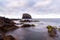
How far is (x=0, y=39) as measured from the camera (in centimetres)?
2284

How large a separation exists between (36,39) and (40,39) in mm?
1176

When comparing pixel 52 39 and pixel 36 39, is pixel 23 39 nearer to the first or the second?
pixel 36 39

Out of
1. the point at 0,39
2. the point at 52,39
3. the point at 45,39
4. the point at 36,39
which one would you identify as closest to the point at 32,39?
the point at 36,39

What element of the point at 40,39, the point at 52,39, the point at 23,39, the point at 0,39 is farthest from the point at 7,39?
the point at 52,39

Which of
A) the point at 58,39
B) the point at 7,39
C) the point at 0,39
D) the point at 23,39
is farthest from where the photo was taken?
the point at 58,39

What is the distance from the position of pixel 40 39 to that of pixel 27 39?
3.49 meters

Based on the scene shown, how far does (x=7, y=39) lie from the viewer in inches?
971

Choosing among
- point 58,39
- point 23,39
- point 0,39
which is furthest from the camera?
point 58,39

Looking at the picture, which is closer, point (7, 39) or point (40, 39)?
point (7, 39)

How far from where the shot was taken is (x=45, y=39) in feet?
96.4

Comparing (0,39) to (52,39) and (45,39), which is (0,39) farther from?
(52,39)

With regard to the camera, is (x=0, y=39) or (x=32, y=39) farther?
(x=32, y=39)

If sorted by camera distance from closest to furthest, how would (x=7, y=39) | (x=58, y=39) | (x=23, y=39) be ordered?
(x=7, y=39), (x=23, y=39), (x=58, y=39)

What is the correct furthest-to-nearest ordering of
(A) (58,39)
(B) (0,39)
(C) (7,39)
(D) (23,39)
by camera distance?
(A) (58,39), (D) (23,39), (C) (7,39), (B) (0,39)
